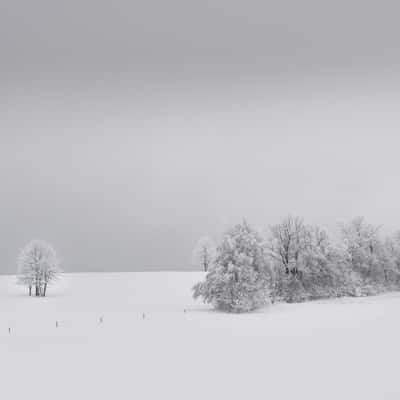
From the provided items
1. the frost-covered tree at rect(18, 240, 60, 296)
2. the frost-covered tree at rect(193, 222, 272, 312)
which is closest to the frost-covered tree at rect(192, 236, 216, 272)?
Result: the frost-covered tree at rect(18, 240, 60, 296)

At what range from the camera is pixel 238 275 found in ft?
146

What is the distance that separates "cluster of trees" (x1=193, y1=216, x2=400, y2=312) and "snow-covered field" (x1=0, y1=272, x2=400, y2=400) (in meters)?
4.84

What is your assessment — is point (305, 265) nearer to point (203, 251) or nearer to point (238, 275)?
point (238, 275)

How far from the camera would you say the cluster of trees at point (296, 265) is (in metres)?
44.7

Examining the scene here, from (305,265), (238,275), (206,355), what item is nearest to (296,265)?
(305,265)

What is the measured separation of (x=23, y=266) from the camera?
67.4m

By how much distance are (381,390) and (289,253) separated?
132ft

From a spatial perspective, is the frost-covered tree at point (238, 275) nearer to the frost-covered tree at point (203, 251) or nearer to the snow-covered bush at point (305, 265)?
the snow-covered bush at point (305, 265)

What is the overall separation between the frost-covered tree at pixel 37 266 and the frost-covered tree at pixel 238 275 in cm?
3380

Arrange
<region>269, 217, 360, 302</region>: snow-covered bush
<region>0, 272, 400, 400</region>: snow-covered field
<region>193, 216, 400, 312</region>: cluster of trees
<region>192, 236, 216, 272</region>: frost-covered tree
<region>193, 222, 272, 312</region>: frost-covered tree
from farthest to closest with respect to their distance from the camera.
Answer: <region>192, 236, 216, 272</region>: frost-covered tree < <region>269, 217, 360, 302</region>: snow-covered bush < <region>193, 216, 400, 312</region>: cluster of trees < <region>193, 222, 272, 312</region>: frost-covered tree < <region>0, 272, 400, 400</region>: snow-covered field

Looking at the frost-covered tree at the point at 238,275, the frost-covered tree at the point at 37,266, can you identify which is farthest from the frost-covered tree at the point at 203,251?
the frost-covered tree at the point at 238,275

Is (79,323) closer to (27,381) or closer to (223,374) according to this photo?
(27,381)

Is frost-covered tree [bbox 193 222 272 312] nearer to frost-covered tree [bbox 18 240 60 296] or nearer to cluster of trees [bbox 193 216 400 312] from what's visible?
cluster of trees [bbox 193 216 400 312]

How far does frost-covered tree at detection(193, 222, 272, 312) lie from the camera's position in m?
43.7
